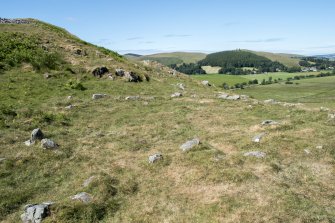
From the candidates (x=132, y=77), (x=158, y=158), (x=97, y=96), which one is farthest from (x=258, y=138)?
(x=132, y=77)

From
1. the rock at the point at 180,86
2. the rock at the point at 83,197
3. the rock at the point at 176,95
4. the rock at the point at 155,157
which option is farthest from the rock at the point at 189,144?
the rock at the point at 180,86

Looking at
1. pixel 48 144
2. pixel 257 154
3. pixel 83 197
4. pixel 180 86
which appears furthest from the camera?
pixel 180 86

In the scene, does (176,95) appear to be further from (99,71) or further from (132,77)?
(99,71)

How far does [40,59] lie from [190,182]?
33911mm

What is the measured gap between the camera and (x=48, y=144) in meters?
23.2

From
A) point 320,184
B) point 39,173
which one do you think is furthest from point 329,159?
point 39,173

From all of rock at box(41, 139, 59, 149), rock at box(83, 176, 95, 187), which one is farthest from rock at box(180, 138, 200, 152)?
rock at box(41, 139, 59, 149)

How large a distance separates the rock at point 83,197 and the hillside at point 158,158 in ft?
0.17

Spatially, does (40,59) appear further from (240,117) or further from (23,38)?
(240,117)

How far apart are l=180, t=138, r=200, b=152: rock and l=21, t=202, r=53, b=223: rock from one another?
10.1 metres

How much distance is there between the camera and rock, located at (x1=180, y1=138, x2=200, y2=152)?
23.3 metres

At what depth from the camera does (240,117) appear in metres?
31.8

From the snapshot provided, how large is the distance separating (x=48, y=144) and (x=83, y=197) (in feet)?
24.5

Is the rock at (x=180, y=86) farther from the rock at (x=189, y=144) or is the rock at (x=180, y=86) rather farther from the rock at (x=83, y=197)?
the rock at (x=83, y=197)
